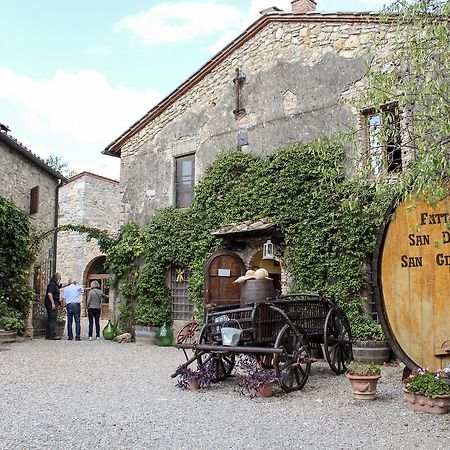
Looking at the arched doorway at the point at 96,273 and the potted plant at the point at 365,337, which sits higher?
the arched doorway at the point at 96,273

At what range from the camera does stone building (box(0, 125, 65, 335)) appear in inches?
559

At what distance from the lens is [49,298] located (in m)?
13.5

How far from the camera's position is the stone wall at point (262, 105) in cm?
1047

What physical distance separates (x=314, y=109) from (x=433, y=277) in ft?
19.4

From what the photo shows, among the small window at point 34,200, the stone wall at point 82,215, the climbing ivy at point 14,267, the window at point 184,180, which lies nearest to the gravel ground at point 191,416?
the climbing ivy at point 14,267

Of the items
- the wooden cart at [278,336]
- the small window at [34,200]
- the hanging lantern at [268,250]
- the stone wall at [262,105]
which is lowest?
the wooden cart at [278,336]

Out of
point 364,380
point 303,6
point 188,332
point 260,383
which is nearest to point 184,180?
point 188,332

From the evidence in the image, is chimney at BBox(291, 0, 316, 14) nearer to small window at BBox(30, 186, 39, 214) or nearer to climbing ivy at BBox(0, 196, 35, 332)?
climbing ivy at BBox(0, 196, 35, 332)

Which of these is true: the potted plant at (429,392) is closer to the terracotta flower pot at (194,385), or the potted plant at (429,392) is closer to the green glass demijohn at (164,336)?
the terracotta flower pot at (194,385)

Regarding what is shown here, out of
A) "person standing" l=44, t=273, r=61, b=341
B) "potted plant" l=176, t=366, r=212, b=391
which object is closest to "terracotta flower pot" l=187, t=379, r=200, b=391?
"potted plant" l=176, t=366, r=212, b=391

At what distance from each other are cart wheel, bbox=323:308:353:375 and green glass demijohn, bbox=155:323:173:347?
511 cm

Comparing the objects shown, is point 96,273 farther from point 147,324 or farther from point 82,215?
point 147,324

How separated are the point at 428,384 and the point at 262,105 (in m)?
7.70

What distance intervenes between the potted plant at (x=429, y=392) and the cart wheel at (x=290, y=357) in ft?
4.72
